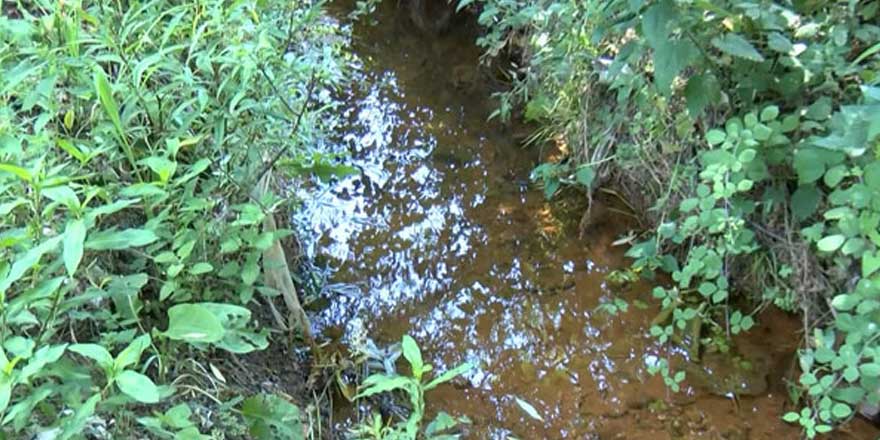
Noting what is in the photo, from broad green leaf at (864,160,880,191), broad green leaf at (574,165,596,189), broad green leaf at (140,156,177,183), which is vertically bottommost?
broad green leaf at (574,165,596,189)

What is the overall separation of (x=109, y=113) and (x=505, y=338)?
1.29 metres

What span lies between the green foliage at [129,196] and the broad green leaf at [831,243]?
48.4 inches

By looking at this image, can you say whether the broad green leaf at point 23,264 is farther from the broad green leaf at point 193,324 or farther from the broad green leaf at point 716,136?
the broad green leaf at point 716,136

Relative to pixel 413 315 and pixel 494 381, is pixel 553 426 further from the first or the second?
pixel 413 315

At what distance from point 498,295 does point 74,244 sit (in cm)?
142

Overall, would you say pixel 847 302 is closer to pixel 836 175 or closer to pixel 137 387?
pixel 836 175

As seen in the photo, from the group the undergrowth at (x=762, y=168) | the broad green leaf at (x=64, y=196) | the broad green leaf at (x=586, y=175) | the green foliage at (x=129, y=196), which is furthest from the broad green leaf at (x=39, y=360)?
the broad green leaf at (x=586, y=175)

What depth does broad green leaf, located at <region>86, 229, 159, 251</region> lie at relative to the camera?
127 cm

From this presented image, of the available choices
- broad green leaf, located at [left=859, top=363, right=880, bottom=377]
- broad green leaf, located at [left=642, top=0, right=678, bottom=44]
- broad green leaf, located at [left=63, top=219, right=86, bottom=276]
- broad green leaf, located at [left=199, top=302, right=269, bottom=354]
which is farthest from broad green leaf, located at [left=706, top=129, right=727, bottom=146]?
broad green leaf, located at [left=63, top=219, right=86, bottom=276]

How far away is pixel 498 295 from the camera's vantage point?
7.57ft

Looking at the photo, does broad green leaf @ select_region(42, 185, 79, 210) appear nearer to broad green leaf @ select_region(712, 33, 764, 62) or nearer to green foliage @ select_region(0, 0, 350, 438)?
green foliage @ select_region(0, 0, 350, 438)

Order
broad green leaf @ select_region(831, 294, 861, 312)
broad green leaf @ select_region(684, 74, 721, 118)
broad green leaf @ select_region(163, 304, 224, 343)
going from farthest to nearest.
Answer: broad green leaf @ select_region(684, 74, 721, 118) → broad green leaf @ select_region(831, 294, 861, 312) → broad green leaf @ select_region(163, 304, 224, 343)

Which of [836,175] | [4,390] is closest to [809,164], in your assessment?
[836,175]

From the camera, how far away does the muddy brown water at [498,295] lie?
1.94 m
